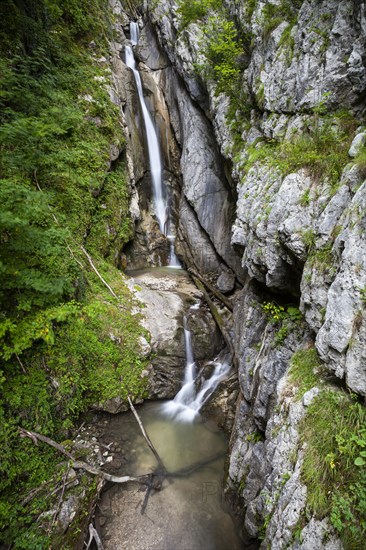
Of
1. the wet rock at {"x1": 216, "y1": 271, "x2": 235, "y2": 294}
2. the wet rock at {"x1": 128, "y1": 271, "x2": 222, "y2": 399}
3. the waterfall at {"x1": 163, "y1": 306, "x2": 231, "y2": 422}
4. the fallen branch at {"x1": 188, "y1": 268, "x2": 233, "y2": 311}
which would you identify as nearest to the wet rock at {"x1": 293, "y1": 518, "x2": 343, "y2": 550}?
the waterfall at {"x1": 163, "y1": 306, "x2": 231, "y2": 422}

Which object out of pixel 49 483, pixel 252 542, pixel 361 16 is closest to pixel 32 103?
pixel 361 16

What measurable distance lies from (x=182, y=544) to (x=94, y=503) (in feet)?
6.00

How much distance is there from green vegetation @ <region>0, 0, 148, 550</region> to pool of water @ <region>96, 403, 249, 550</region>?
110 cm

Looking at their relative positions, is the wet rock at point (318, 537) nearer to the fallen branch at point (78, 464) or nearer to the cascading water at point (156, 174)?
the fallen branch at point (78, 464)

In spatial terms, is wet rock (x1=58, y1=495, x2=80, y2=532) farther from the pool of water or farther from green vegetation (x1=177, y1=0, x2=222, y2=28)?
green vegetation (x1=177, y1=0, x2=222, y2=28)

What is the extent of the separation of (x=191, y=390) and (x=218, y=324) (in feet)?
8.08

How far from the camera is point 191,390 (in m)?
7.79

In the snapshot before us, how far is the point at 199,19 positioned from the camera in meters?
10.5

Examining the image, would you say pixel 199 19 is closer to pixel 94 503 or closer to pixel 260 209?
pixel 260 209

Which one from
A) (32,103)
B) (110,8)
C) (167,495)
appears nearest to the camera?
(167,495)

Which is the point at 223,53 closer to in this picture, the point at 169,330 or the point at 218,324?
the point at 218,324

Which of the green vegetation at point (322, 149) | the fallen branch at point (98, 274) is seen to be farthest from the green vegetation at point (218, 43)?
the fallen branch at point (98, 274)

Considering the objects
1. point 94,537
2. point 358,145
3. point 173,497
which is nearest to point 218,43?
point 358,145

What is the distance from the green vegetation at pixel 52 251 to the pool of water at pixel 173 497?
110 cm
